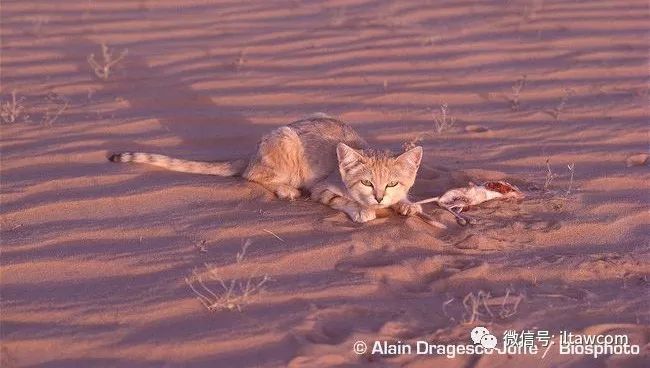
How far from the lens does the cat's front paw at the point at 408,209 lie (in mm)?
4812

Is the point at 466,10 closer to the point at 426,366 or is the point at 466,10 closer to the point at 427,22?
the point at 427,22

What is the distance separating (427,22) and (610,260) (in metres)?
4.68

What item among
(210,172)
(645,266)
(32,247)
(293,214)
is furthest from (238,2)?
(645,266)

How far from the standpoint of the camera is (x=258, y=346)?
343cm

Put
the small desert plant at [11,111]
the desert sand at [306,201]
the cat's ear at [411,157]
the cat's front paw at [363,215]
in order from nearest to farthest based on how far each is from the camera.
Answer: the desert sand at [306,201] < the cat's front paw at [363,215] < the cat's ear at [411,157] < the small desert plant at [11,111]

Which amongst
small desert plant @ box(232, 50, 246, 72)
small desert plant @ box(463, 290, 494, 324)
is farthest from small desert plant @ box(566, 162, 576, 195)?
small desert plant @ box(232, 50, 246, 72)

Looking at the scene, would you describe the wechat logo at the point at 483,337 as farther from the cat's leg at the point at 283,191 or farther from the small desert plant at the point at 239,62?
the small desert plant at the point at 239,62

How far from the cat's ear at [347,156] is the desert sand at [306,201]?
33 cm

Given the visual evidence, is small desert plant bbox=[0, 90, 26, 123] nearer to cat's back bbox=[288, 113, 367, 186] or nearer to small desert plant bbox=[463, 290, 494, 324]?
cat's back bbox=[288, 113, 367, 186]

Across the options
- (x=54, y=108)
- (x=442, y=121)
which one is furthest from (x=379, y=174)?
(x=54, y=108)

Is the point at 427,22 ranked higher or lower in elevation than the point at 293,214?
higher

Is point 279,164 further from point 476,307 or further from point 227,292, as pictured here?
point 476,307

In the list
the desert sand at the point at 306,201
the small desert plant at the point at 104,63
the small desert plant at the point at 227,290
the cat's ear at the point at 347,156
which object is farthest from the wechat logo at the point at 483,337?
the small desert plant at the point at 104,63

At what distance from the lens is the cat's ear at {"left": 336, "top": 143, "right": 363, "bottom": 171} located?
195 inches
